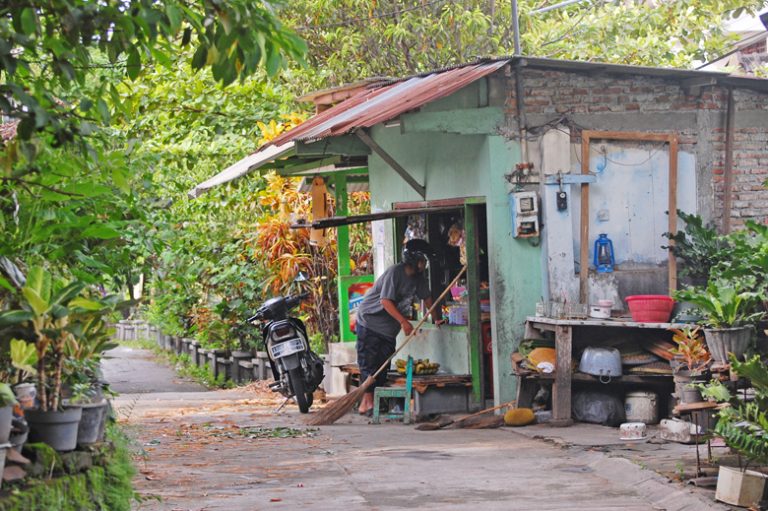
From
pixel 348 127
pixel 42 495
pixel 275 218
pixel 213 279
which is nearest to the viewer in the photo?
pixel 42 495

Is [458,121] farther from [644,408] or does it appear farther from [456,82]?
[644,408]

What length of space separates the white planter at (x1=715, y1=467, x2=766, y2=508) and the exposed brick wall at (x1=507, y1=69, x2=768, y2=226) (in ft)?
17.5

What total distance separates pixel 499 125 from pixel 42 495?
7.12 m

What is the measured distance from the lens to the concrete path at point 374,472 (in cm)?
764

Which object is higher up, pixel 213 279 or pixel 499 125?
pixel 499 125

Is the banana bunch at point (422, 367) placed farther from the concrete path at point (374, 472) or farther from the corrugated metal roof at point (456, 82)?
the corrugated metal roof at point (456, 82)

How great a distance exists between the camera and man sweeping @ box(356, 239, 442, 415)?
1283 centimetres

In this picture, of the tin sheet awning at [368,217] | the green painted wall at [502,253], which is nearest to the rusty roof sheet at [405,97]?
the green painted wall at [502,253]

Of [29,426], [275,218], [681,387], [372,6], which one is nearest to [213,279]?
[275,218]

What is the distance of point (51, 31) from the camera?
229 inches

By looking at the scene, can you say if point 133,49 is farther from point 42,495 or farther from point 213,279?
point 213,279

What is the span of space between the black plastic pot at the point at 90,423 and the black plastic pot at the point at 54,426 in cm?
15

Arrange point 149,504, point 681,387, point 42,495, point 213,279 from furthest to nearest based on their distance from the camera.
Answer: point 213,279, point 681,387, point 149,504, point 42,495

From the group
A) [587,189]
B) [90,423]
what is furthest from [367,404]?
[90,423]
